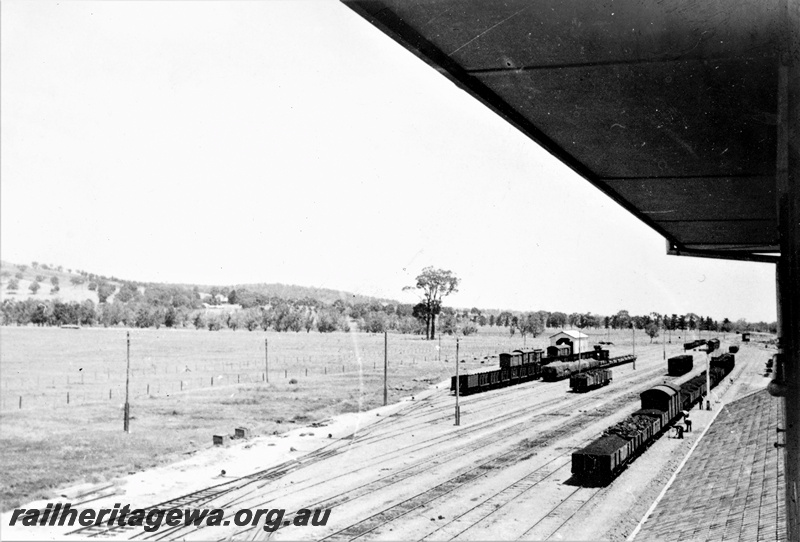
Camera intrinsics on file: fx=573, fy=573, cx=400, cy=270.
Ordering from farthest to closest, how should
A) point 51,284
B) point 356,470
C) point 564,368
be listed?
point 51,284
point 564,368
point 356,470

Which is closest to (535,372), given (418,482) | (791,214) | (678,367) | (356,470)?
(678,367)

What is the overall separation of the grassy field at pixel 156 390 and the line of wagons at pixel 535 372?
614 centimetres

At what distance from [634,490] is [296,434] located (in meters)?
18.0

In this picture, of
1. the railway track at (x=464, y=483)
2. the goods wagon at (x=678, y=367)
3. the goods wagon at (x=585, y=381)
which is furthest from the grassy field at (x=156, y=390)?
the goods wagon at (x=678, y=367)

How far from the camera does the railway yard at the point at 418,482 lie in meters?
16.8

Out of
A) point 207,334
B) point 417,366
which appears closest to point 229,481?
point 417,366

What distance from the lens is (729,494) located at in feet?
56.0

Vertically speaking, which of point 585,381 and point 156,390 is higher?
point 585,381

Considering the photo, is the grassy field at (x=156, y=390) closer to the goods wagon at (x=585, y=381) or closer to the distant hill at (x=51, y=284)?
the goods wagon at (x=585, y=381)

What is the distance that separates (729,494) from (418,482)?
1028 centimetres

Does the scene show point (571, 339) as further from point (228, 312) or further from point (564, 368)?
point (228, 312)

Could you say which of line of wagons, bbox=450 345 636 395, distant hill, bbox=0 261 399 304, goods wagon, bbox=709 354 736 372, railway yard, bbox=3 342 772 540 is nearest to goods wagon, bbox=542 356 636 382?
line of wagons, bbox=450 345 636 395

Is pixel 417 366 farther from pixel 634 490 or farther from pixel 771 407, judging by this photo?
pixel 634 490

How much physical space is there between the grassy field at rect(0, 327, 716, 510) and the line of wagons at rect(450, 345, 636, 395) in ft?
20.1
